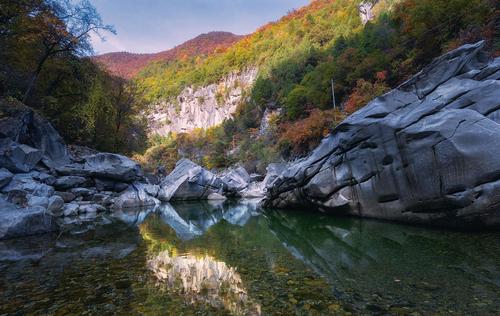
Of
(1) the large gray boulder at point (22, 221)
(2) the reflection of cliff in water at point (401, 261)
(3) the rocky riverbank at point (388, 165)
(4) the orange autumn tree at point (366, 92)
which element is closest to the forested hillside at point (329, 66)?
(4) the orange autumn tree at point (366, 92)

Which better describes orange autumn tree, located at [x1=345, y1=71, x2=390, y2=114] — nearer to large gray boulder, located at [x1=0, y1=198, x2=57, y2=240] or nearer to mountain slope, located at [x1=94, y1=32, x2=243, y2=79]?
large gray boulder, located at [x1=0, y1=198, x2=57, y2=240]

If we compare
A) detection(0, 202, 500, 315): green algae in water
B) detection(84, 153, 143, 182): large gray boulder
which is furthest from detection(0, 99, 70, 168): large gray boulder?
detection(0, 202, 500, 315): green algae in water

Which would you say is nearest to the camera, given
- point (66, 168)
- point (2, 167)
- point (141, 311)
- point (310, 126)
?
point (141, 311)

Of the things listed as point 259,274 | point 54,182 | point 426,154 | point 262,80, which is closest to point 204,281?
point 259,274

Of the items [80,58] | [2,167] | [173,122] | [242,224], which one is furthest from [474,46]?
[173,122]

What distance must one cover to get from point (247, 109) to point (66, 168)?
44.2 meters

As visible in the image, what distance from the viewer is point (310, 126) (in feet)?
98.9

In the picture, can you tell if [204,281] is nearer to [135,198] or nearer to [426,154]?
[426,154]

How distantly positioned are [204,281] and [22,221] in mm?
7339

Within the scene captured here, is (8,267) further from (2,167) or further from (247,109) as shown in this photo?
(247,109)

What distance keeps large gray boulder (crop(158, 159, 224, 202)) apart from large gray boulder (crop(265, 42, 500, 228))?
14145mm

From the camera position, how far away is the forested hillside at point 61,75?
1703 cm

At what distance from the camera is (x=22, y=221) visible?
9.19 m

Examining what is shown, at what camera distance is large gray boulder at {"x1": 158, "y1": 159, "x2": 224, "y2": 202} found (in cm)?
2519
